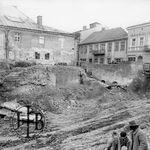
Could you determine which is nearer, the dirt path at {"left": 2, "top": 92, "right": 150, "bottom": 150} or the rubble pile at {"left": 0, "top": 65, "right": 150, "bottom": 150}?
the dirt path at {"left": 2, "top": 92, "right": 150, "bottom": 150}

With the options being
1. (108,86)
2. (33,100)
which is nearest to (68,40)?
(108,86)

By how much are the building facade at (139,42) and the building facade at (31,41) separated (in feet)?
29.2

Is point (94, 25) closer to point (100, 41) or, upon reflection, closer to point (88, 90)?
point (100, 41)

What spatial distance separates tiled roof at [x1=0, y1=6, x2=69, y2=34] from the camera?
30.3 metres

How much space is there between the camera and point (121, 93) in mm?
23031

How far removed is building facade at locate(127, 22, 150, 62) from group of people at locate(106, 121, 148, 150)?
75.0 feet

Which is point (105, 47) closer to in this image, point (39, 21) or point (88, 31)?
point (88, 31)

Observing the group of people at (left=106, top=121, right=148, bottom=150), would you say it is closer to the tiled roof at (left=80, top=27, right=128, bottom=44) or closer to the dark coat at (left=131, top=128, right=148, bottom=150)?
the dark coat at (left=131, top=128, right=148, bottom=150)

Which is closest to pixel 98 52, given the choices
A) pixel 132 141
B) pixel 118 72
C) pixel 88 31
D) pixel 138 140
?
pixel 88 31

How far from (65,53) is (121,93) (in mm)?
13754

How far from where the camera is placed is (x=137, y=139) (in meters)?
6.23

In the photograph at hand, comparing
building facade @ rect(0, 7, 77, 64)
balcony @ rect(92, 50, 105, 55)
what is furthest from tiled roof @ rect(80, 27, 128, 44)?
building facade @ rect(0, 7, 77, 64)

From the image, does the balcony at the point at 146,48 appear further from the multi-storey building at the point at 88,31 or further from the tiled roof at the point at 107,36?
the multi-storey building at the point at 88,31

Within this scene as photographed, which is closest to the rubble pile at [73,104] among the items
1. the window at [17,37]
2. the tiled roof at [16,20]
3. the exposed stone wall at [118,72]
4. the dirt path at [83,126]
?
the dirt path at [83,126]
